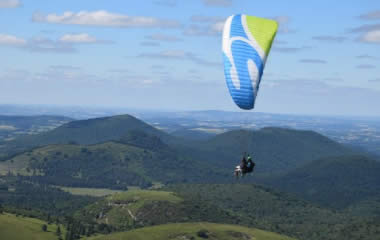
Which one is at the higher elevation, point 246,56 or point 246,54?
point 246,54

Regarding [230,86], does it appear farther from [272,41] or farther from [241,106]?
[272,41]

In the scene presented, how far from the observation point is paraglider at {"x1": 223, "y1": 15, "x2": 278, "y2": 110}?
2975 inches

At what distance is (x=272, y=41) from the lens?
7812 centimetres

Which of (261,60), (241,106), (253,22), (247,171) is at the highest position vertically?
(253,22)

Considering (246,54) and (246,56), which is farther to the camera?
(246,54)

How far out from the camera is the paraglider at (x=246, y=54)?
248 ft

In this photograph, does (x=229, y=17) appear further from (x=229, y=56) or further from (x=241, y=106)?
(x=241, y=106)

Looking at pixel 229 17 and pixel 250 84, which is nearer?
pixel 250 84

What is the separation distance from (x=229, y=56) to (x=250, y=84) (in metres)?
5.53

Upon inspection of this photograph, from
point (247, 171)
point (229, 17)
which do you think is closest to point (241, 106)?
point (247, 171)

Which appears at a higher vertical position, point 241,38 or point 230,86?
point 241,38

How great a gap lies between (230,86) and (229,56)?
4.49m

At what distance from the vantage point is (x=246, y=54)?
252 feet

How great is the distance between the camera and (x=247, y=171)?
76.7m
